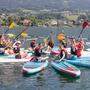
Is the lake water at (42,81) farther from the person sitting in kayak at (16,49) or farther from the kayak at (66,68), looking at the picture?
the person sitting in kayak at (16,49)

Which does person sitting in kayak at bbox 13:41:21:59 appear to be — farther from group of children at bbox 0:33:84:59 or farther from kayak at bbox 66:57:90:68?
kayak at bbox 66:57:90:68

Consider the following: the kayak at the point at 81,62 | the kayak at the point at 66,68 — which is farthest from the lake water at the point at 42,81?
the kayak at the point at 81,62

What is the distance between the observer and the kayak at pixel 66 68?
31.3 meters

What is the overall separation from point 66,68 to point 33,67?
232 centimetres

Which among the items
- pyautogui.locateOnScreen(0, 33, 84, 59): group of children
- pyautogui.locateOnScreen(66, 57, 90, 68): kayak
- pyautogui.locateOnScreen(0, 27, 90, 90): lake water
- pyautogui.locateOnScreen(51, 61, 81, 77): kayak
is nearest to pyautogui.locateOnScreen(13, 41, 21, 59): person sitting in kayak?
pyautogui.locateOnScreen(0, 33, 84, 59): group of children

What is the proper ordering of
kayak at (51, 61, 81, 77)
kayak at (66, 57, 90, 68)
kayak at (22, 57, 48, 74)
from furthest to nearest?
kayak at (66, 57, 90, 68) < kayak at (22, 57, 48, 74) < kayak at (51, 61, 81, 77)

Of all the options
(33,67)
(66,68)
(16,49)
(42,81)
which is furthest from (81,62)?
(16,49)

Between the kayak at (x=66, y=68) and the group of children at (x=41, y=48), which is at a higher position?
the group of children at (x=41, y=48)

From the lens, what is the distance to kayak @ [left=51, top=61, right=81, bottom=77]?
103 ft

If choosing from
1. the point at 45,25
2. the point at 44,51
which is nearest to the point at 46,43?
the point at 44,51

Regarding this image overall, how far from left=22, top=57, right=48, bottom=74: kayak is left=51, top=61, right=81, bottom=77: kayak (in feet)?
2.79

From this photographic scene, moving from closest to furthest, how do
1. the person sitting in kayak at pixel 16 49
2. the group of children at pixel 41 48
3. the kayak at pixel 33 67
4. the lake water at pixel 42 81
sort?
the lake water at pixel 42 81 < the kayak at pixel 33 67 < the group of children at pixel 41 48 < the person sitting in kayak at pixel 16 49

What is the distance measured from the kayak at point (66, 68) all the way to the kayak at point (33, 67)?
0.85 metres

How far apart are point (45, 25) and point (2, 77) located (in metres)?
131
